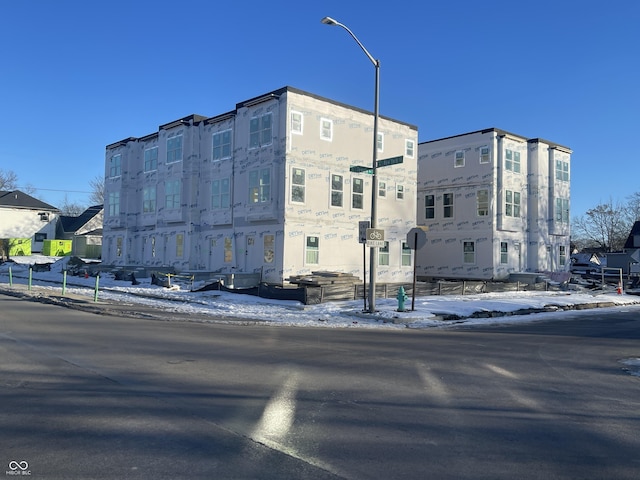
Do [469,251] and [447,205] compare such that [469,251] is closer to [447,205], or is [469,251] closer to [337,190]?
[447,205]

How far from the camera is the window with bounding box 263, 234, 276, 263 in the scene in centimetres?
2667

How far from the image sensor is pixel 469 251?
35.9 metres

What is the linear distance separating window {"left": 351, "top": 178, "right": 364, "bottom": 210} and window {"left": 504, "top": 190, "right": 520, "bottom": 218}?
450 inches

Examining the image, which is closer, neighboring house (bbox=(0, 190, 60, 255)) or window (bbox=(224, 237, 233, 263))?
window (bbox=(224, 237, 233, 263))

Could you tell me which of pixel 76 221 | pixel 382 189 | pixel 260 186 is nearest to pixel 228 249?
pixel 260 186

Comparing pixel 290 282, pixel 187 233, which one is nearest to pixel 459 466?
pixel 290 282

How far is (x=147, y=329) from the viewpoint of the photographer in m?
13.4

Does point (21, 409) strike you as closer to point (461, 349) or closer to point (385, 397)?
point (385, 397)

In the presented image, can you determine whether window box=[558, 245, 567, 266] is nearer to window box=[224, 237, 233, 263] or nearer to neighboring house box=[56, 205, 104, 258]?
window box=[224, 237, 233, 263]

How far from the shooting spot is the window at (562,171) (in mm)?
39094

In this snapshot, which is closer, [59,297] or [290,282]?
[59,297]

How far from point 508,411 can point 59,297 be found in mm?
19888

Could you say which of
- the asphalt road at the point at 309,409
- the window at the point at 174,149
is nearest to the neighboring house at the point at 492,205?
the window at the point at 174,149

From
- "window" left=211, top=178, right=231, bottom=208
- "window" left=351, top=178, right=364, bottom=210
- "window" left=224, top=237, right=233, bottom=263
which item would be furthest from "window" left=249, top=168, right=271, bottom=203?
"window" left=351, top=178, right=364, bottom=210
